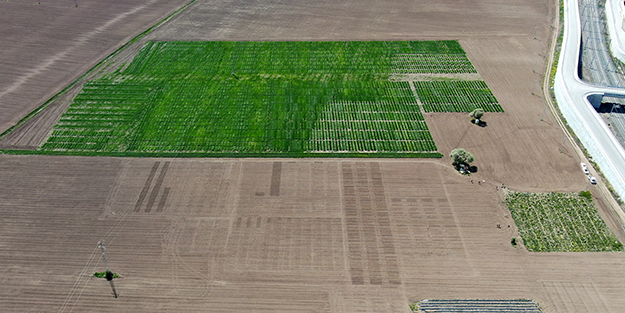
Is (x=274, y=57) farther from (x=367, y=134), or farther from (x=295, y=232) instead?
(x=295, y=232)

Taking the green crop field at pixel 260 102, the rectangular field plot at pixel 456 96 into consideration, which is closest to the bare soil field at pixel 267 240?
the green crop field at pixel 260 102

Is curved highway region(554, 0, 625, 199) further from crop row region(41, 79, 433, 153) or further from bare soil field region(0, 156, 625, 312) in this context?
crop row region(41, 79, 433, 153)

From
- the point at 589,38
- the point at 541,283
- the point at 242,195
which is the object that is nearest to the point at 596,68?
the point at 589,38

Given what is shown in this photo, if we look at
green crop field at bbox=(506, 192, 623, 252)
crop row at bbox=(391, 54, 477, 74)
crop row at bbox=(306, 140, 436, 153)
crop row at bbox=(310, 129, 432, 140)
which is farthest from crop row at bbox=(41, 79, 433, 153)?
green crop field at bbox=(506, 192, 623, 252)

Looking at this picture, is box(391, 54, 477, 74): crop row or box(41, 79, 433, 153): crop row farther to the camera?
box(391, 54, 477, 74): crop row

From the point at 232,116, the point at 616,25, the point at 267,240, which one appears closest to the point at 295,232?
the point at 267,240

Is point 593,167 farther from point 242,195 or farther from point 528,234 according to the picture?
point 242,195
